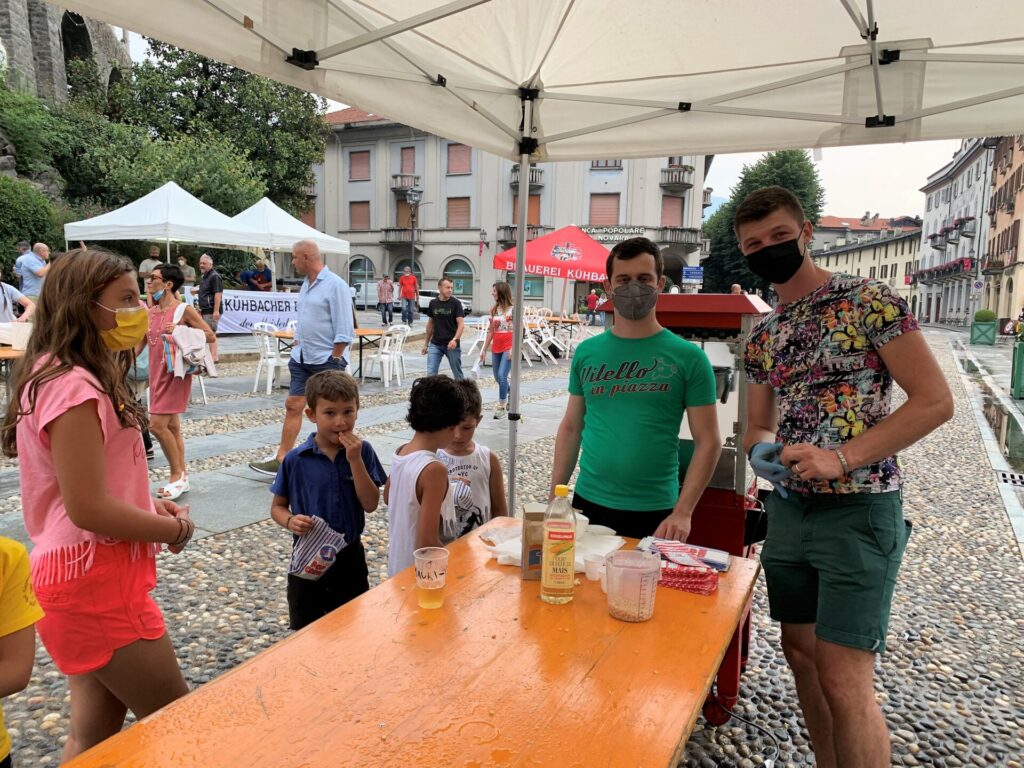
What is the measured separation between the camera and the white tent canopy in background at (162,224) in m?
11.9

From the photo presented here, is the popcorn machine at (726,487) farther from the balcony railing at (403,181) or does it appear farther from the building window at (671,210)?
the balcony railing at (403,181)

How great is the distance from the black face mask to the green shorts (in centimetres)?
68

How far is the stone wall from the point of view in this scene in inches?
806

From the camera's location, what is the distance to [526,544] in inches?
73.2

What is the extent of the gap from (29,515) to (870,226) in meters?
99.2

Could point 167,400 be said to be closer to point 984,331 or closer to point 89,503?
point 89,503

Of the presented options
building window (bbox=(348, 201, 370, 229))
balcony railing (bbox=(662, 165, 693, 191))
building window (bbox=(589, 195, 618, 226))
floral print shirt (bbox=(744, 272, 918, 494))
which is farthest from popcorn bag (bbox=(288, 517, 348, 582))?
building window (bbox=(348, 201, 370, 229))

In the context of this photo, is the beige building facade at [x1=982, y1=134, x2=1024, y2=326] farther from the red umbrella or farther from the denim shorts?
the denim shorts

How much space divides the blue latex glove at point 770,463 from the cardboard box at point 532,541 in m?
0.63

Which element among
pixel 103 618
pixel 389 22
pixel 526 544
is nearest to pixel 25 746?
pixel 103 618

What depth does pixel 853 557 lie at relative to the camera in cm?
178

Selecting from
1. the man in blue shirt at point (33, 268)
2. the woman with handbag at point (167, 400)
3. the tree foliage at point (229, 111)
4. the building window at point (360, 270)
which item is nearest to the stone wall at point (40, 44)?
the tree foliage at point (229, 111)

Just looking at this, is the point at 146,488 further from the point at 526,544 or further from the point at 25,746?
the point at 25,746

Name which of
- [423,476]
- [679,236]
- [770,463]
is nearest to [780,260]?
[770,463]
